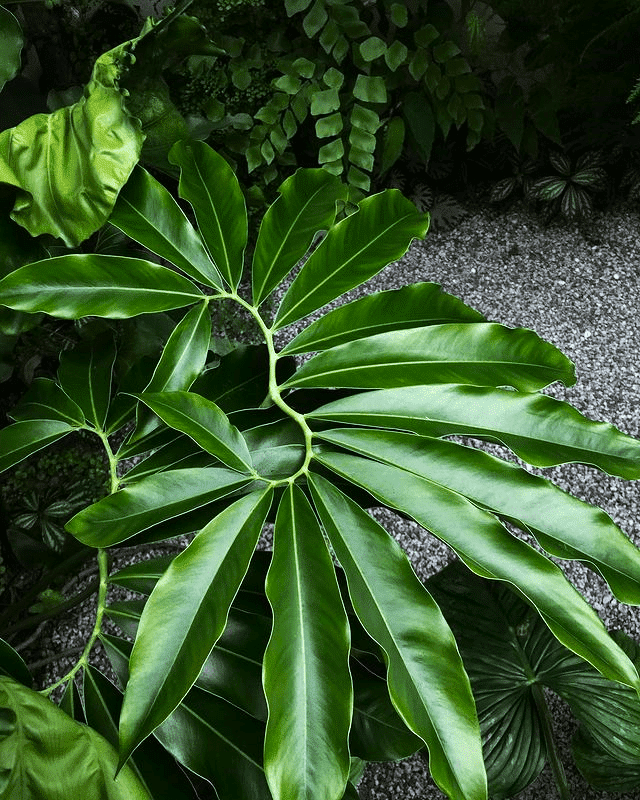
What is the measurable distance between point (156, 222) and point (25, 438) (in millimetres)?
282

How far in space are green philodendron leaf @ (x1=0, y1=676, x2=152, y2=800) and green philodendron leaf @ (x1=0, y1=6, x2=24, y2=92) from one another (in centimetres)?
72

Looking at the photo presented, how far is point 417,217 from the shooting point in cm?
70

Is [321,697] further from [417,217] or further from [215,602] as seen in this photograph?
[417,217]

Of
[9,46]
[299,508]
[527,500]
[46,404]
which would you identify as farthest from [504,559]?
[9,46]

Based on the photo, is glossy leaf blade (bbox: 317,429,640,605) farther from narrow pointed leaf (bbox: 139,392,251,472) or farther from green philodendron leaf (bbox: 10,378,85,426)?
green philodendron leaf (bbox: 10,378,85,426)

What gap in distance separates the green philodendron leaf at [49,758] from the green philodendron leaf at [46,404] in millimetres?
375

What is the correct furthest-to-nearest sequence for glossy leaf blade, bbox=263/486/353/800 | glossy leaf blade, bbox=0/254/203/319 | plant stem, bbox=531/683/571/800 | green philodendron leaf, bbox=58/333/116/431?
1. plant stem, bbox=531/683/571/800
2. green philodendron leaf, bbox=58/333/116/431
3. glossy leaf blade, bbox=0/254/203/319
4. glossy leaf blade, bbox=263/486/353/800

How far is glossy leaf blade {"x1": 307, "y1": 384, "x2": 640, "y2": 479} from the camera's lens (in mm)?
577

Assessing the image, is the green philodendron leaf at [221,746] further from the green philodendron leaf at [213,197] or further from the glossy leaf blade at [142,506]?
the green philodendron leaf at [213,197]

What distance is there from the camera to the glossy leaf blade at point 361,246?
2.29 ft

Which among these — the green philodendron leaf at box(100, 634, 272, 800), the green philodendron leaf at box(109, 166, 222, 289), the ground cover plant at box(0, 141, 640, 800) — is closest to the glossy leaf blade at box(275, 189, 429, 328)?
the ground cover plant at box(0, 141, 640, 800)

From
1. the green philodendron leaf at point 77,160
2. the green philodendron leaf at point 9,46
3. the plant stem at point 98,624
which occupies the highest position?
the green philodendron leaf at point 9,46

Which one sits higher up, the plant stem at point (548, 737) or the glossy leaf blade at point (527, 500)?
the glossy leaf blade at point (527, 500)

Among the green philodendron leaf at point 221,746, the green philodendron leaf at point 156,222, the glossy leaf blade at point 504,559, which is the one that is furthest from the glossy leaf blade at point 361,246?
the green philodendron leaf at point 221,746
